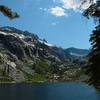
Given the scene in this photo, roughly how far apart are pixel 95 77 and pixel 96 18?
7449 millimetres

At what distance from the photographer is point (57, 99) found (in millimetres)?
176500

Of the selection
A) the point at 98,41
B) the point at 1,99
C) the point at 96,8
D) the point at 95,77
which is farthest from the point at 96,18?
the point at 1,99

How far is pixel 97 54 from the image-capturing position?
23.0m

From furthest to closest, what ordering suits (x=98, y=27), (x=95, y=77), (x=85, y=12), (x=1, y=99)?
(x=1, y=99), (x=95, y=77), (x=98, y=27), (x=85, y=12)

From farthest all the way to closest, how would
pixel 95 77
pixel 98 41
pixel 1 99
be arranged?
pixel 1 99 < pixel 95 77 < pixel 98 41

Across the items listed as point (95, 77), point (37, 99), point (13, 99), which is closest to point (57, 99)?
point (37, 99)

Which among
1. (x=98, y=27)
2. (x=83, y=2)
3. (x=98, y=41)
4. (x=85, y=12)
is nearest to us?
(x=83, y=2)

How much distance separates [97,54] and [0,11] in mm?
8725

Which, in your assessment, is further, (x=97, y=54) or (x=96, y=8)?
(x=97, y=54)

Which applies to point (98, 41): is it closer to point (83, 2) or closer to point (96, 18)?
point (96, 18)

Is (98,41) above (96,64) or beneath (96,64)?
above

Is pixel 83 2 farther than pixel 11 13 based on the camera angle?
No

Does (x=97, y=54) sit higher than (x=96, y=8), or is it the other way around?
(x=96, y=8)

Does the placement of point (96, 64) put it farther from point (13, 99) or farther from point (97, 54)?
point (13, 99)
